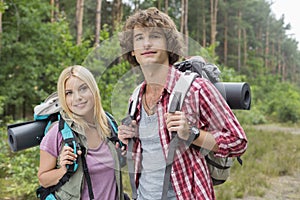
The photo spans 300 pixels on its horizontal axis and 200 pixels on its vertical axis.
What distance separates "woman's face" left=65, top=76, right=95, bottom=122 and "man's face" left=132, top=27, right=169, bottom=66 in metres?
0.42

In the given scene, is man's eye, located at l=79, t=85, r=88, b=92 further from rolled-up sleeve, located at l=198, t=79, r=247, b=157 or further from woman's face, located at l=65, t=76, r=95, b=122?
rolled-up sleeve, located at l=198, t=79, r=247, b=157

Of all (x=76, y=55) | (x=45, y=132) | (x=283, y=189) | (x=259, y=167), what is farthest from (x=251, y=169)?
(x=45, y=132)

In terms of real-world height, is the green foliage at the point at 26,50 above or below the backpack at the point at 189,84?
above

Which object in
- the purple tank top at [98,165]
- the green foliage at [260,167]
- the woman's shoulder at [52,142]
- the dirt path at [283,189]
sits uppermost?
the woman's shoulder at [52,142]

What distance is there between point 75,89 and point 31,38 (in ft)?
33.6

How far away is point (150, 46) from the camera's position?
1.37 m

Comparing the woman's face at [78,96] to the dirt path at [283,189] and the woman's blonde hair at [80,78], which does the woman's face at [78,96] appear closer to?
the woman's blonde hair at [80,78]

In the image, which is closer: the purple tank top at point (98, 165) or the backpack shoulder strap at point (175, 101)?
the backpack shoulder strap at point (175, 101)

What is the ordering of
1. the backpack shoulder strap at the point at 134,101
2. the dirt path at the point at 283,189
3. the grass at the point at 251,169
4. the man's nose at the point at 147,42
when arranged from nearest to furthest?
the man's nose at the point at 147,42 → the backpack shoulder strap at the point at 134,101 → the grass at the point at 251,169 → the dirt path at the point at 283,189

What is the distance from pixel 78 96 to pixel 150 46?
522mm

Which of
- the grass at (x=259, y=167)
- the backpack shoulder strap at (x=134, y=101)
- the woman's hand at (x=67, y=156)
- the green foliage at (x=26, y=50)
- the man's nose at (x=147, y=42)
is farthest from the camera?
the green foliage at (x=26, y=50)

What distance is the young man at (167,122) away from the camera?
133 cm

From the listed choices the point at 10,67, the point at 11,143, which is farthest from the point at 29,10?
the point at 11,143

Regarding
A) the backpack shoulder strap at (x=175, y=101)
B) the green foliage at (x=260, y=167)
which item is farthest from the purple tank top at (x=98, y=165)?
the green foliage at (x=260, y=167)
